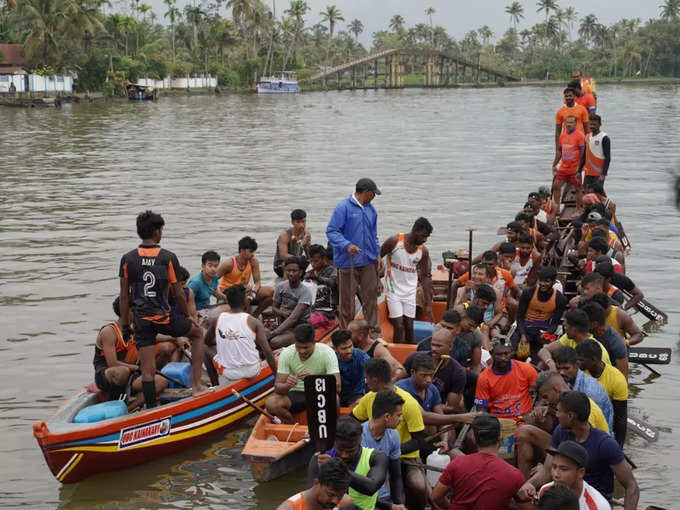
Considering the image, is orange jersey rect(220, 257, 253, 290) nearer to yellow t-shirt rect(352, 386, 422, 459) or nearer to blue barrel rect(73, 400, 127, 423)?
blue barrel rect(73, 400, 127, 423)

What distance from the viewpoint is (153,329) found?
9.98m

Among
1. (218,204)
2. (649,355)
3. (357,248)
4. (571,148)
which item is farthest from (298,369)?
(218,204)

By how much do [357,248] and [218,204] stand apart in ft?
62.7

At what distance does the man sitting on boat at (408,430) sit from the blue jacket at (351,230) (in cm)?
369

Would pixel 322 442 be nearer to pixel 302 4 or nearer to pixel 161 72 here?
pixel 161 72

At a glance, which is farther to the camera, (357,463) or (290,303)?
(290,303)

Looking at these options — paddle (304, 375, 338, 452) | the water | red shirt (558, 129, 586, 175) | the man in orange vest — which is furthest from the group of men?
the man in orange vest

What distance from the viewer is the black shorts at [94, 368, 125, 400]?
1016cm

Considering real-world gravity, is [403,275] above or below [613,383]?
above

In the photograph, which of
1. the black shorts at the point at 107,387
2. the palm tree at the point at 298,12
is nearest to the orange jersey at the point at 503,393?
the black shorts at the point at 107,387

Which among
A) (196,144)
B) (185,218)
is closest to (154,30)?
(196,144)

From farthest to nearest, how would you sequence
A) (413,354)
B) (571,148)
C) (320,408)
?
(571,148)
(413,354)
(320,408)

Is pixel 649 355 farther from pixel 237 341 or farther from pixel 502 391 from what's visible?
pixel 237 341

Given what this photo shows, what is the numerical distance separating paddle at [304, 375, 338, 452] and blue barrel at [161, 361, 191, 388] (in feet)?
11.4
